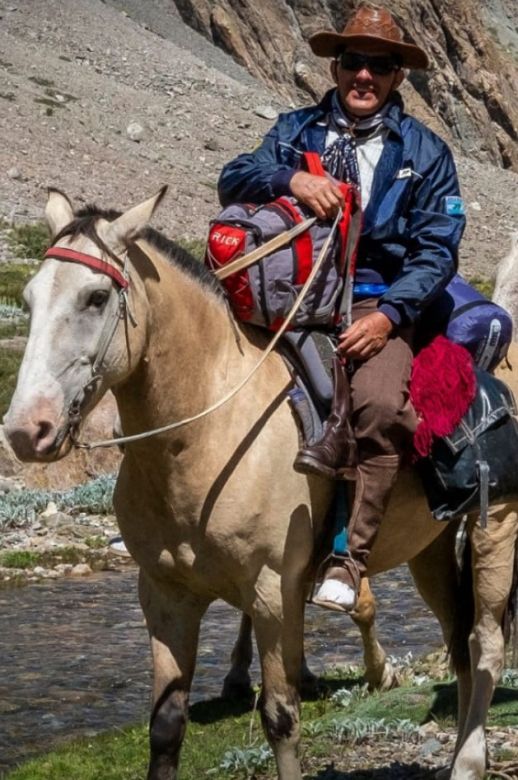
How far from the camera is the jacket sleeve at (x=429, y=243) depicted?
6.30 m

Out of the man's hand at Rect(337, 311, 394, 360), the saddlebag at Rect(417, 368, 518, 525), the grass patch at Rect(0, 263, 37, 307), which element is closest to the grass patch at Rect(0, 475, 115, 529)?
the saddlebag at Rect(417, 368, 518, 525)

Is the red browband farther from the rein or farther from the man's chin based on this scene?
the man's chin

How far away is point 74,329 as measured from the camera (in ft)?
17.5

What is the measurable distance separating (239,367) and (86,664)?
4.64m

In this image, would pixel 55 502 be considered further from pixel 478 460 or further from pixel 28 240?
pixel 28 240

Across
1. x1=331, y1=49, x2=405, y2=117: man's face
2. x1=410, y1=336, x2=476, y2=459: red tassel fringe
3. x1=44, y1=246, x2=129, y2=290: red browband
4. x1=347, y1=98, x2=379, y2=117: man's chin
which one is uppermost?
x1=331, y1=49, x2=405, y2=117: man's face

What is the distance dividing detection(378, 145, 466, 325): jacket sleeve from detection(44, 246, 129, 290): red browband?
1320mm

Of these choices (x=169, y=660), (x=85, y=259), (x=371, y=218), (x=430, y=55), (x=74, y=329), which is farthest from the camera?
(x=430, y=55)

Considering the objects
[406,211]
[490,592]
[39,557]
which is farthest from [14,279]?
[406,211]

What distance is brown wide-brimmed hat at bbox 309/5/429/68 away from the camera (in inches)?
262

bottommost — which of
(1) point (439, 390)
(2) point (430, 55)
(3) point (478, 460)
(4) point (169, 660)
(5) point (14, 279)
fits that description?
(2) point (430, 55)

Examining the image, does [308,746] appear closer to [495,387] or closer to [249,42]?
[495,387]

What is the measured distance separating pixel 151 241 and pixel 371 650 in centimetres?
398

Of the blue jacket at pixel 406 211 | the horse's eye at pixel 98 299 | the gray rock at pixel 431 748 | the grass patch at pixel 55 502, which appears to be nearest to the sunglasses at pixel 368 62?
the blue jacket at pixel 406 211
